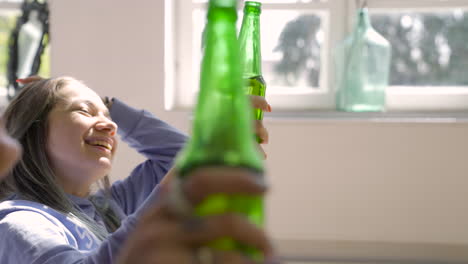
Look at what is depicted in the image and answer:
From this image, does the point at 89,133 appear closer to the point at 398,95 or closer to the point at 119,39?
the point at 119,39

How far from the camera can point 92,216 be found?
1.47 metres

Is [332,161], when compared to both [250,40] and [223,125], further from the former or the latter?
[223,125]

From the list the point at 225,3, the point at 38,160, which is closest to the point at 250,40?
the point at 225,3

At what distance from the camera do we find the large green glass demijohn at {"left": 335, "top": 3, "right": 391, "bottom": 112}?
270cm

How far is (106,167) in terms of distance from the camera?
1.41 meters

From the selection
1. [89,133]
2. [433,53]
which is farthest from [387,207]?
[89,133]

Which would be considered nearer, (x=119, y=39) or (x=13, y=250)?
(x=13, y=250)

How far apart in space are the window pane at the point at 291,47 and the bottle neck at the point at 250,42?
6.77 ft

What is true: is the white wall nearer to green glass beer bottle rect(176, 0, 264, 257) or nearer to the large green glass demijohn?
the large green glass demijohn

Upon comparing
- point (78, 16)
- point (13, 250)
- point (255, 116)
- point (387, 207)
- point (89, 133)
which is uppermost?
point (78, 16)

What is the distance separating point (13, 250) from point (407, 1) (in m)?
2.26

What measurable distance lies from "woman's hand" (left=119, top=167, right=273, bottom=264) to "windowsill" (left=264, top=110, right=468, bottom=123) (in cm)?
229

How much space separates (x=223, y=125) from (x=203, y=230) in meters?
0.07

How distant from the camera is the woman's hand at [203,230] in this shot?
0.29m
